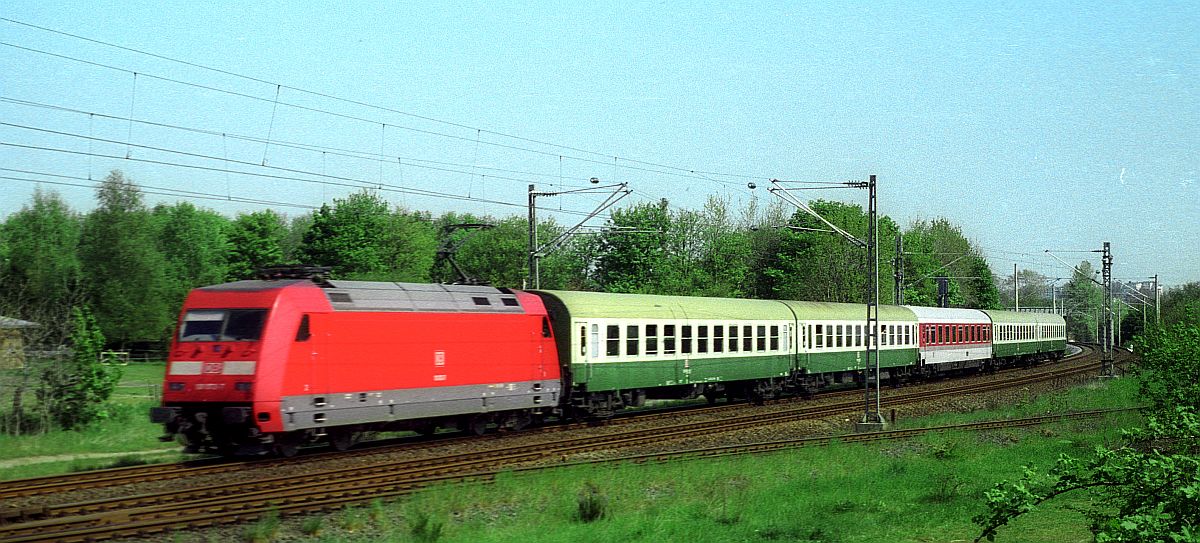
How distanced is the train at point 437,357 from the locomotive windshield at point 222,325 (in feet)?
0.09

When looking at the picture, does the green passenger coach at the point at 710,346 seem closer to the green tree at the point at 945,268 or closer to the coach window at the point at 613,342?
the coach window at the point at 613,342

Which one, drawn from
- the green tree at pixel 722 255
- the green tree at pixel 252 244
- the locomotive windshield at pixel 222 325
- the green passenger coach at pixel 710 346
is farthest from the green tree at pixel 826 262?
the locomotive windshield at pixel 222 325

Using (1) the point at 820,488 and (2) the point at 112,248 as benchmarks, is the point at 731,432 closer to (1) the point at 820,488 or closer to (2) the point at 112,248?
(1) the point at 820,488

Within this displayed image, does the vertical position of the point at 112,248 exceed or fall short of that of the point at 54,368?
it exceeds it

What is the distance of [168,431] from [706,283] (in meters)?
65.2

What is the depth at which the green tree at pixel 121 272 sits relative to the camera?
8925 centimetres

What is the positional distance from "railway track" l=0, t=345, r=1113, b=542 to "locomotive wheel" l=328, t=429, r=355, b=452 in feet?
6.18

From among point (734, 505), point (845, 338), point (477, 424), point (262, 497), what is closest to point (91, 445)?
point (477, 424)

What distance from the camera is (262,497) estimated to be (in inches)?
662

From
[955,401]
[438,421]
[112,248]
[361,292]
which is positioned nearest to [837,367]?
[955,401]

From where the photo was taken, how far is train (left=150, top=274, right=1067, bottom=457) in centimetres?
2094

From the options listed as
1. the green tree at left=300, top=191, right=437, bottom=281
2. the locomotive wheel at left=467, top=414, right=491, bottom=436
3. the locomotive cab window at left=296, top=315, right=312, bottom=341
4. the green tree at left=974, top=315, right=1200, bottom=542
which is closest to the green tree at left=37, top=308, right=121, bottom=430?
the locomotive cab window at left=296, top=315, right=312, bottom=341

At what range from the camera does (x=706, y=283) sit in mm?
84312

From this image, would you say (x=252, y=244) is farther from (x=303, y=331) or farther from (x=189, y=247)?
(x=303, y=331)
